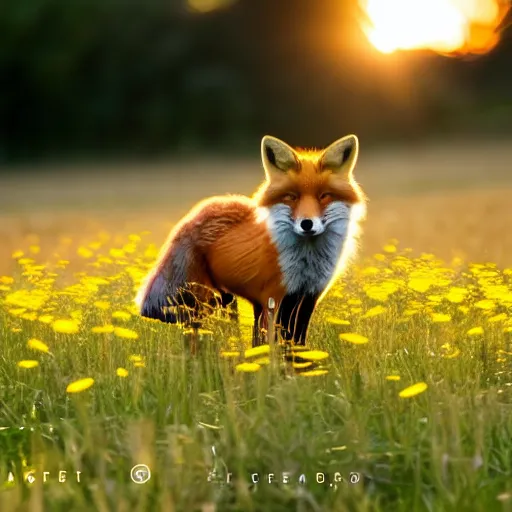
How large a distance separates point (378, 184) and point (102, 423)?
23351 millimetres

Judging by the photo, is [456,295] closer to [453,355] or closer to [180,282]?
[453,355]

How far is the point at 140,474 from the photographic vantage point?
379 centimetres

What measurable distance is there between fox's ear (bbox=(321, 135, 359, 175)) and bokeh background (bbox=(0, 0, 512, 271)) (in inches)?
1094

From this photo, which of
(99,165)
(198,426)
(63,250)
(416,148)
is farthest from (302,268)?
(416,148)

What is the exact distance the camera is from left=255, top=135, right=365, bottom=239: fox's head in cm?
523

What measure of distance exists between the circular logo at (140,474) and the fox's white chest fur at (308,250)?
77.7 inches

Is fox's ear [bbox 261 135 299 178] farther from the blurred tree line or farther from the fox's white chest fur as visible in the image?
the blurred tree line

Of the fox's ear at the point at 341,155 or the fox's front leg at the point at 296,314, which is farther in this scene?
the fox's front leg at the point at 296,314

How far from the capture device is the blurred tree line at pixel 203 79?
3731 cm

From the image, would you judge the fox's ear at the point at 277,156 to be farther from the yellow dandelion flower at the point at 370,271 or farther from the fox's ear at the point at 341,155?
the yellow dandelion flower at the point at 370,271

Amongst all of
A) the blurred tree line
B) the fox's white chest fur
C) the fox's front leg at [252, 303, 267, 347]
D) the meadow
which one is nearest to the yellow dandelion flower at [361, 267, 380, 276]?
the meadow

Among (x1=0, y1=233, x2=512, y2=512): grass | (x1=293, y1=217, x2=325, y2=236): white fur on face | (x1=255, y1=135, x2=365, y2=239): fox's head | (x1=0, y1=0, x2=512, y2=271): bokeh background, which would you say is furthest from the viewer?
(x1=0, y1=0, x2=512, y2=271): bokeh background

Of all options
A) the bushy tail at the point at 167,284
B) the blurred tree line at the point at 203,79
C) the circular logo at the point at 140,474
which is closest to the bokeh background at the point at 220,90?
the blurred tree line at the point at 203,79

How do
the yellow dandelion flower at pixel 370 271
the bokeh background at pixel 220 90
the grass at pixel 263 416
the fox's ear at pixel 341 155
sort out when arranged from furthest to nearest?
the bokeh background at pixel 220 90
the yellow dandelion flower at pixel 370 271
the fox's ear at pixel 341 155
the grass at pixel 263 416
